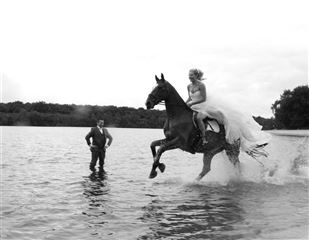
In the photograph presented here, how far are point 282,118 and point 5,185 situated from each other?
330ft

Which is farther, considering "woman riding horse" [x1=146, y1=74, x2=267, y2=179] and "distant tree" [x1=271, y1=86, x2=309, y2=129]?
"distant tree" [x1=271, y1=86, x2=309, y2=129]

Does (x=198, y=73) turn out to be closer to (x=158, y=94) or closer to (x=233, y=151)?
(x=158, y=94)

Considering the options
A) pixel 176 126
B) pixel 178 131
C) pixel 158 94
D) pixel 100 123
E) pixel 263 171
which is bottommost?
pixel 263 171

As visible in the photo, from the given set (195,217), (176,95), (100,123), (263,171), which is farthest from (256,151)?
(100,123)

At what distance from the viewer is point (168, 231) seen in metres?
7.96

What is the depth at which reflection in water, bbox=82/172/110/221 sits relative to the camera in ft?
31.5

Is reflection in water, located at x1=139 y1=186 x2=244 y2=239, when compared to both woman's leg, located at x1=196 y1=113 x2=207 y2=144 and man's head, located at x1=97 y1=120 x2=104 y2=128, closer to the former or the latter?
woman's leg, located at x1=196 y1=113 x2=207 y2=144

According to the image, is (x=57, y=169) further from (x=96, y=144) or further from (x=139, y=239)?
(x=139, y=239)

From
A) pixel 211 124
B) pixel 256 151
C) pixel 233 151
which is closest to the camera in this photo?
pixel 211 124

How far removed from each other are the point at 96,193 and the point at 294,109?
320 feet

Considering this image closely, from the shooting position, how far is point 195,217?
29.9 ft

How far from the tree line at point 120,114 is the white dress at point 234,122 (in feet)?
170

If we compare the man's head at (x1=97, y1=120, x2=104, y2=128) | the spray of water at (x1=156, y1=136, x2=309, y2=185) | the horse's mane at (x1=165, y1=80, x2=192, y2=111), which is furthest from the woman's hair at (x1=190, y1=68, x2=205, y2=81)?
the man's head at (x1=97, y1=120, x2=104, y2=128)

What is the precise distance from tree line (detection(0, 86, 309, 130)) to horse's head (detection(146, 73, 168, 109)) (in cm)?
5322
